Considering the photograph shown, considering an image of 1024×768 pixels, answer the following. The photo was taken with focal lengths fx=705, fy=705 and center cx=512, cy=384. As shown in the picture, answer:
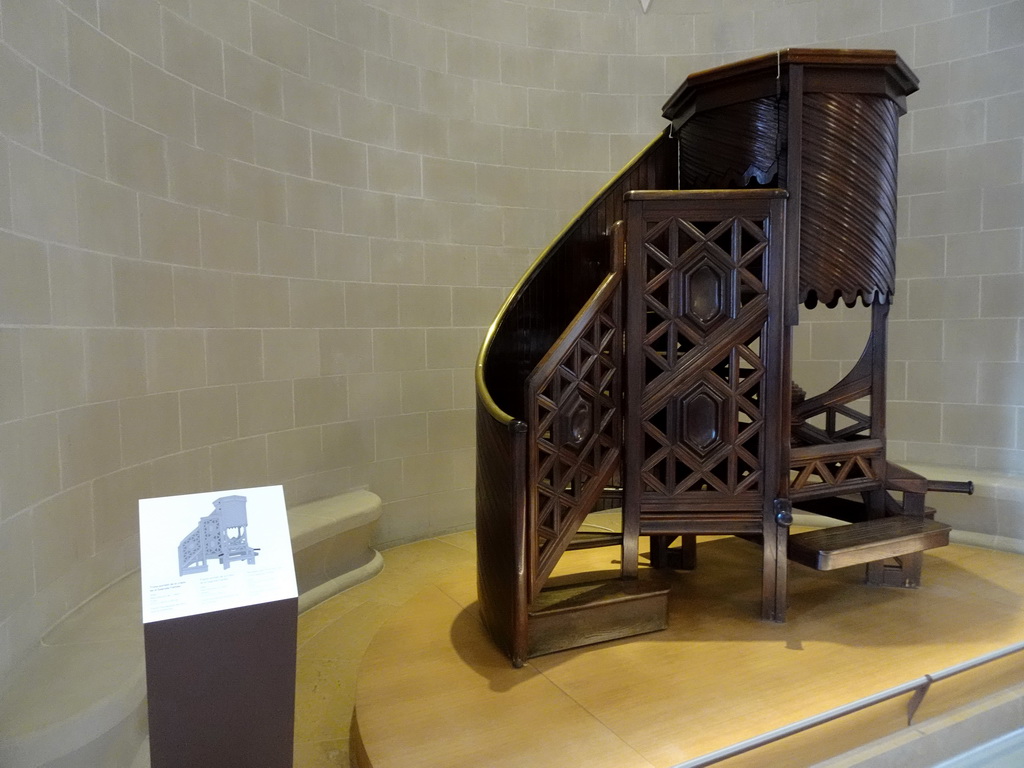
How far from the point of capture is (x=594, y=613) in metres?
2.60

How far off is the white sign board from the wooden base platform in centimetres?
89

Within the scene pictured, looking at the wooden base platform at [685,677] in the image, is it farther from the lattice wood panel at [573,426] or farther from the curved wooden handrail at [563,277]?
the curved wooden handrail at [563,277]

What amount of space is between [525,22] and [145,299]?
313 centimetres

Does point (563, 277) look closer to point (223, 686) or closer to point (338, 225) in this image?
point (338, 225)

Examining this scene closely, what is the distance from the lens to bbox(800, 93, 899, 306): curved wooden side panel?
108 inches

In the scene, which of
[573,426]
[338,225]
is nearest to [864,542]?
[573,426]

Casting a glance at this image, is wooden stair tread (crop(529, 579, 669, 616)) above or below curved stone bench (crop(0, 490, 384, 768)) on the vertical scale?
below

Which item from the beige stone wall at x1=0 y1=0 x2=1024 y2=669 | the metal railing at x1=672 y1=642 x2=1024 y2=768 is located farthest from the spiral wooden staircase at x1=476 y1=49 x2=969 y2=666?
the beige stone wall at x1=0 y1=0 x2=1024 y2=669

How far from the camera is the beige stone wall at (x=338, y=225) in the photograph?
7.29 feet

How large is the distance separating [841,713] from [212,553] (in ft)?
5.40

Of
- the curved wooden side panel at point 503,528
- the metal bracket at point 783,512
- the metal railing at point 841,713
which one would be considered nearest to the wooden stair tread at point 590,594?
the curved wooden side panel at point 503,528

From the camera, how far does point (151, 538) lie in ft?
4.33

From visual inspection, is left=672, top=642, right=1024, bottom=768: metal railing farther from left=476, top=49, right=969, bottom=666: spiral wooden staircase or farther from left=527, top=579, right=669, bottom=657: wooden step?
left=527, top=579, right=669, bottom=657: wooden step

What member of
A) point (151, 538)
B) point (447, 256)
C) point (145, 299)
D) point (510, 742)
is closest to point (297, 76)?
point (447, 256)
